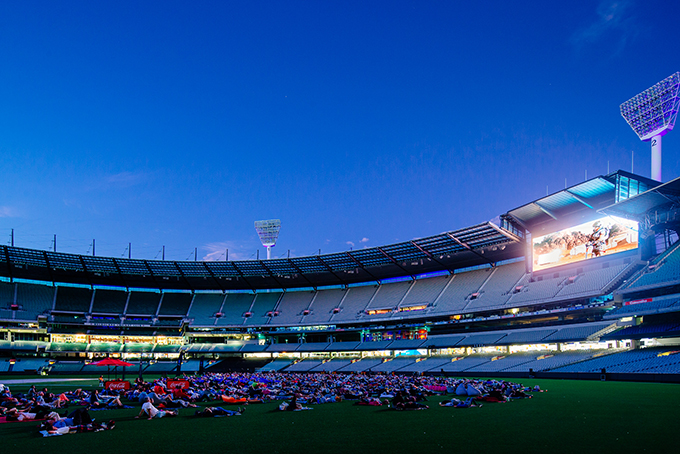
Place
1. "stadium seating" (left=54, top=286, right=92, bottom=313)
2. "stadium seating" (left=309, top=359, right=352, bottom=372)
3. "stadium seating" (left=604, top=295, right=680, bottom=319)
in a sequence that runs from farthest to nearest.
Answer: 1. "stadium seating" (left=54, top=286, right=92, bottom=313)
2. "stadium seating" (left=309, top=359, right=352, bottom=372)
3. "stadium seating" (left=604, top=295, right=680, bottom=319)

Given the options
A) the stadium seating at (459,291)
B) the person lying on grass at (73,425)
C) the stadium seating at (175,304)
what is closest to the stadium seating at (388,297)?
the stadium seating at (459,291)

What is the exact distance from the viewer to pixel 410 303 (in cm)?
6438

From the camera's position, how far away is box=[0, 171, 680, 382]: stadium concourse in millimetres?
39031

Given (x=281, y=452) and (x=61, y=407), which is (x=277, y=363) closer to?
(x=61, y=407)

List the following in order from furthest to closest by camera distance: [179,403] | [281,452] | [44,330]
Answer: [44,330] < [179,403] < [281,452]

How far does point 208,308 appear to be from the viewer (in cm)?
7738

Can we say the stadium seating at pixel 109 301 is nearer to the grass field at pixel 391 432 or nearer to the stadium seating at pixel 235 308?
the stadium seating at pixel 235 308

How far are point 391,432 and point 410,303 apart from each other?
179ft

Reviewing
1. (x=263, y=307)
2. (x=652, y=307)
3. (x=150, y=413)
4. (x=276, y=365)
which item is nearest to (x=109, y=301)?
(x=263, y=307)

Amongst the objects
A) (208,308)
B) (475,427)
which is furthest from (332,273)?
(475,427)

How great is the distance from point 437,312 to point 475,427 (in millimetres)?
49858

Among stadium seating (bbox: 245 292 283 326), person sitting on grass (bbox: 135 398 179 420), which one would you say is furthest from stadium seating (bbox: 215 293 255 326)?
person sitting on grass (bbox: 135 398 179 420)

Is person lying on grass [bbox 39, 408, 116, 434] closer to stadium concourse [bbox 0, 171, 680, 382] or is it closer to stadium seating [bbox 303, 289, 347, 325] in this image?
stadium concourse [bbox 0, 171, 680, 382]

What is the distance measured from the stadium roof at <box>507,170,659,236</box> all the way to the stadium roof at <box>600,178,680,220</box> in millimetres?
895
